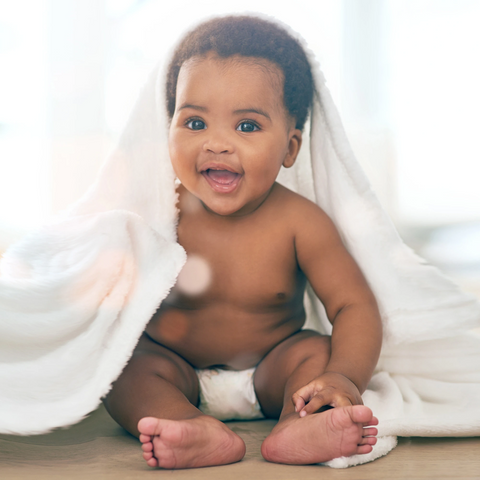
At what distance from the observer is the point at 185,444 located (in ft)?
1.72

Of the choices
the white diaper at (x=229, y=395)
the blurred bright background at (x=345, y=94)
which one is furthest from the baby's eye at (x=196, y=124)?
the blurred bright background at (x=345, y=94)

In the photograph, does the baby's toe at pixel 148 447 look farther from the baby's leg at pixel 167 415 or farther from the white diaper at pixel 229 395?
the white diaper at pixel 229 395

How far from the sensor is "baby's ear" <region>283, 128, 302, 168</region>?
84cm

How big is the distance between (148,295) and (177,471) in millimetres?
232

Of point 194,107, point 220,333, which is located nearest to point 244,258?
point 220,333

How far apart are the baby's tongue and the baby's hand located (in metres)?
0.30

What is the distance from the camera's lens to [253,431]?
72cm

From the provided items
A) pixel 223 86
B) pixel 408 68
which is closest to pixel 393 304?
pixel 223 86

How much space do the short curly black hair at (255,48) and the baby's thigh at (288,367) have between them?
0.35m

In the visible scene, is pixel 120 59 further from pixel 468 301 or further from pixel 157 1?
pixel 468 301

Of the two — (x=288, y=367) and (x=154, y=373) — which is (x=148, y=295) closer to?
(x=154, y=373)

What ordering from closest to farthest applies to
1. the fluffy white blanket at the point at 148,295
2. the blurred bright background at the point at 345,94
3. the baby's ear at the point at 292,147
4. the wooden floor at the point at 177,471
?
the wooden floor at the point at 177,471 < the fluffy white blanket at the point at 148,295 < the baby's ear at the point at 292,147 < the blurred bright background at the point at 345,94

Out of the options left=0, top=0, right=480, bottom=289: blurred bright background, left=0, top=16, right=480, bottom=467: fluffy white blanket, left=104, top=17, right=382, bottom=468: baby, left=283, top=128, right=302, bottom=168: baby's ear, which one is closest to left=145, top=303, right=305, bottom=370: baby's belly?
left=104, top=17, right=382, bottom=468: baby

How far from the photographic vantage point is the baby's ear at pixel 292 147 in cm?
84
